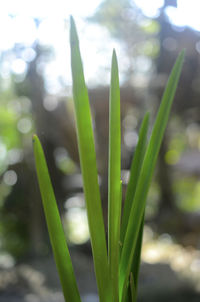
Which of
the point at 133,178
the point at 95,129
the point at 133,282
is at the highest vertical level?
the point at 95,129

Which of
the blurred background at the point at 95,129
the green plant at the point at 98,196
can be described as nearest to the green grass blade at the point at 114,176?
the green plant at the point at 98,196

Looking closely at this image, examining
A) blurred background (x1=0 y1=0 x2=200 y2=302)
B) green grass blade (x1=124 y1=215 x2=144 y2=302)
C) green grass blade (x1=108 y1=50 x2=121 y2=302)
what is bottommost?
green grass blade (x1=124 y1=215 x2=144 y2=302)

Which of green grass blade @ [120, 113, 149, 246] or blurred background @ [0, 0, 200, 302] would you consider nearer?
green grass blade @ [120, 113, 149, 246]

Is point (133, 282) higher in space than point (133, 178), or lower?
lower

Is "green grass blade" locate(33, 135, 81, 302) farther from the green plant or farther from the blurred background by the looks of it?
the blurred background

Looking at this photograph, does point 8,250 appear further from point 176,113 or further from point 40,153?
point 40,153

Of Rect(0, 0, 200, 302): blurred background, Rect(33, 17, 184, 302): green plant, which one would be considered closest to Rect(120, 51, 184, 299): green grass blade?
Rect(33, 17, 184, 302): green plant

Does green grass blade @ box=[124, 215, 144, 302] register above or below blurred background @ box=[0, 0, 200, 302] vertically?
below

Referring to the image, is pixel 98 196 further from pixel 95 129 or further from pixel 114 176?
pixel 95 129

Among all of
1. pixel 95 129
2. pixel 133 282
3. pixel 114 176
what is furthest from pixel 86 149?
pixel 95 129

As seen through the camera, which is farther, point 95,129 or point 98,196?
point 95,129
